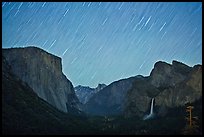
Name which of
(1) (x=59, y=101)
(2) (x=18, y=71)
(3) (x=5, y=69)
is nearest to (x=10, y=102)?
(3) (x=5, y=69)

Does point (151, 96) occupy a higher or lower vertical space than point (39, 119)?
higher

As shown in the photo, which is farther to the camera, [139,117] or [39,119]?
[139,117]

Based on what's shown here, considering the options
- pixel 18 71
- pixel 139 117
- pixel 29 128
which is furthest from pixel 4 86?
pixel 139 117

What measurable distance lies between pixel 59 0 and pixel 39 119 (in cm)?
8263

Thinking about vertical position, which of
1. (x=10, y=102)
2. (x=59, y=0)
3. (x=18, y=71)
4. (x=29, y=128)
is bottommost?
(x=29, y=128)

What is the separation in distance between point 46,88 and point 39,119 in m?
82.4

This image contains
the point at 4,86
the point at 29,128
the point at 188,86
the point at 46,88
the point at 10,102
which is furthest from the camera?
the point at 46,88

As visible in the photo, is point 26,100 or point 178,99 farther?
point 178,99

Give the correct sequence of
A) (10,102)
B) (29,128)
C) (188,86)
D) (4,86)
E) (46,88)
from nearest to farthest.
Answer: (29,128) < (10,102) < (4,86) < (188,86) < (46,88)

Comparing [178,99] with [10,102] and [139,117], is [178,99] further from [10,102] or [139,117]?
[10,102]

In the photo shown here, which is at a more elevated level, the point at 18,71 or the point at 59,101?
the point at 18,71

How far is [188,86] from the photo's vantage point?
589ft

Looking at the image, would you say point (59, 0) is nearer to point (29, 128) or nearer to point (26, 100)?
point (29, 128)

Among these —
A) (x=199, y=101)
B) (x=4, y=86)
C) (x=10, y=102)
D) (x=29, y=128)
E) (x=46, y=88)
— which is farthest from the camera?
(x=46, y=88)
